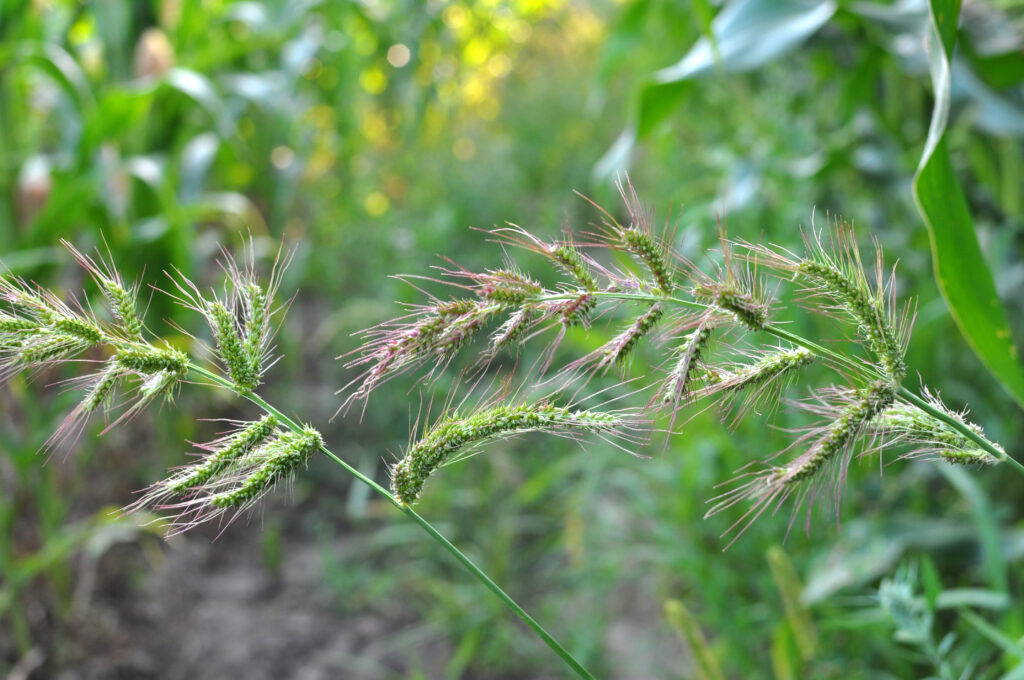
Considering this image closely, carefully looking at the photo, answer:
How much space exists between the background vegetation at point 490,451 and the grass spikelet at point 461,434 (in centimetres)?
48

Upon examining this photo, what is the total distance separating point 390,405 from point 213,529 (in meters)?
0.59

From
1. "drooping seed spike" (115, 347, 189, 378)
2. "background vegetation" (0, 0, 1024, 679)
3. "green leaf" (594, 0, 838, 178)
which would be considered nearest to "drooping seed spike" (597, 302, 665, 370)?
"drooping seed spike" (115, 347, 189, 378)

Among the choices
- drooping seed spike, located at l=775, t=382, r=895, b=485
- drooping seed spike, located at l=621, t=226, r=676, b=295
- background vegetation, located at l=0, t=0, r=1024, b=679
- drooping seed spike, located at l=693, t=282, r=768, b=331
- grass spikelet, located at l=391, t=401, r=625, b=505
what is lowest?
background vegetation, located at l=0, t=0, r=1024, b=679

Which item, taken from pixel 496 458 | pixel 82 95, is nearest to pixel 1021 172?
pixel 496 458

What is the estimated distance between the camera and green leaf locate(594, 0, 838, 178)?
1.14m

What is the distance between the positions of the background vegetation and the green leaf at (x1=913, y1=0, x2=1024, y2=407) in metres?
0.26

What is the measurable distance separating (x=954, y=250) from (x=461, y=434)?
420 mm

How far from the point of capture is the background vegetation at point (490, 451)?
1.27m

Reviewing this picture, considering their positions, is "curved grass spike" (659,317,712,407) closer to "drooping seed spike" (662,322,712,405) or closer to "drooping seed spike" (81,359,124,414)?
"drooping seed spike" (662,322,712,405)

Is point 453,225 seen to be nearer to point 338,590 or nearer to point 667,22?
point 667,22

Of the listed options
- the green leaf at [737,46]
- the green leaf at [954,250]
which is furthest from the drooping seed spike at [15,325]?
the green leaf at [737,46]

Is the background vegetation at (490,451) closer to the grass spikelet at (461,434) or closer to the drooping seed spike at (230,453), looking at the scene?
the grass spikelet at (461,434)

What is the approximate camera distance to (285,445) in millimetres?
421

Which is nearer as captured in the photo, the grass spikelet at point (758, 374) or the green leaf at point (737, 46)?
the grass spikelet at point (758, 374)
